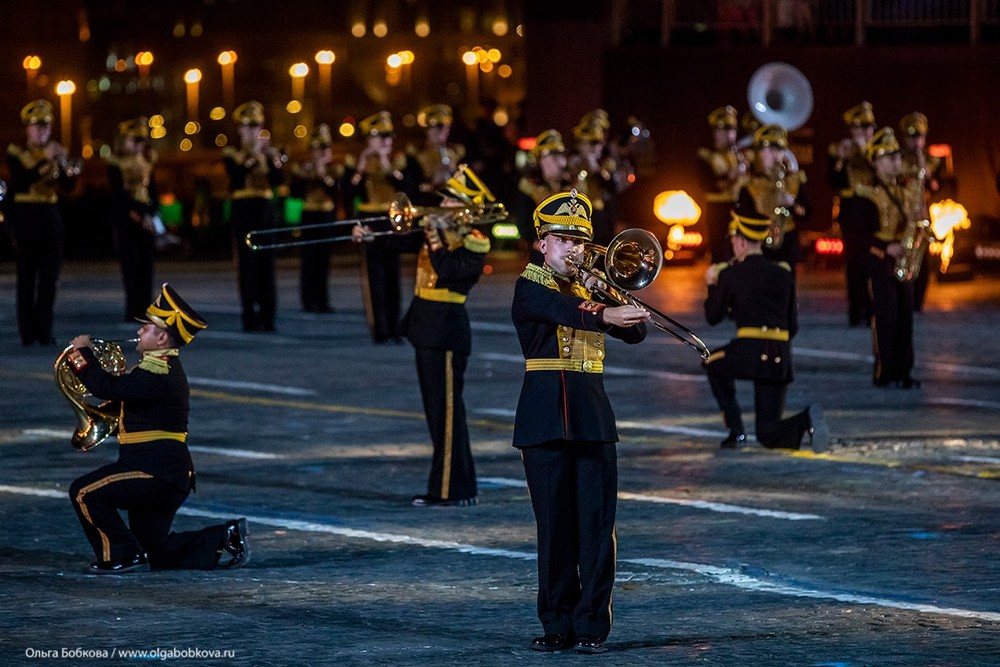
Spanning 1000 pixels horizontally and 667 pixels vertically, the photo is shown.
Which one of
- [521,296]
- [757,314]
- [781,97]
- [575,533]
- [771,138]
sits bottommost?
[575,533]

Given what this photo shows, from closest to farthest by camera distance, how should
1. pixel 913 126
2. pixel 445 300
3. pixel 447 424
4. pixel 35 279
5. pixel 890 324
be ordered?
pixel 447 424 → pixel 445 300 → pixel 890 324 → pixel 35 279 → pixel 913 126

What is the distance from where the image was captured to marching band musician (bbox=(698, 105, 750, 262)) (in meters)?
24.3

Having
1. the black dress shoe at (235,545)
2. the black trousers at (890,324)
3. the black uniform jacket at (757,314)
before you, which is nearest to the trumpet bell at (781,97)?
the black trousers at (890,324)

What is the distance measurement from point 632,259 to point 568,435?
A: 2.55 ft

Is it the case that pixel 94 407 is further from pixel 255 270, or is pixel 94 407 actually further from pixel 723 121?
pixel 723 121

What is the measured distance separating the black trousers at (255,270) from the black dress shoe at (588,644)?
13.6 metres

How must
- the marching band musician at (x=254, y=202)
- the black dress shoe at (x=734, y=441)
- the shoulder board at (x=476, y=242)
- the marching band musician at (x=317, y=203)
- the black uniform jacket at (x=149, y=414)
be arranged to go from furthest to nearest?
the marching band musician at (x=317, y=203) < the marching band musician at (x=254, y=202) < the black dress shoe at (x=734, y=441) < the shoulder board at (x=476, y=242) < the black uniform jacket at (x=149, y=414)

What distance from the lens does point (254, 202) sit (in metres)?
22.1

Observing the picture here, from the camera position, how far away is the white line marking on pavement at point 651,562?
931 cm

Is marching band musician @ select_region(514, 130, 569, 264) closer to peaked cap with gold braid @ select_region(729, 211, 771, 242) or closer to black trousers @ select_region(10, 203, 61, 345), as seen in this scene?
peaked cap with gold braid @ select_region(729, 211, 771, 242)

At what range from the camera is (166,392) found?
410 inches

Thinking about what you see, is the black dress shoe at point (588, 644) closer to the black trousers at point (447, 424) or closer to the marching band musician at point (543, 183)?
the black trousers at point (447, 424)

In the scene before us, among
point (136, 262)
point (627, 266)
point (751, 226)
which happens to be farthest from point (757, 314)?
point (136, 262)

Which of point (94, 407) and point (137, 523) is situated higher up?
point (94, 407)
